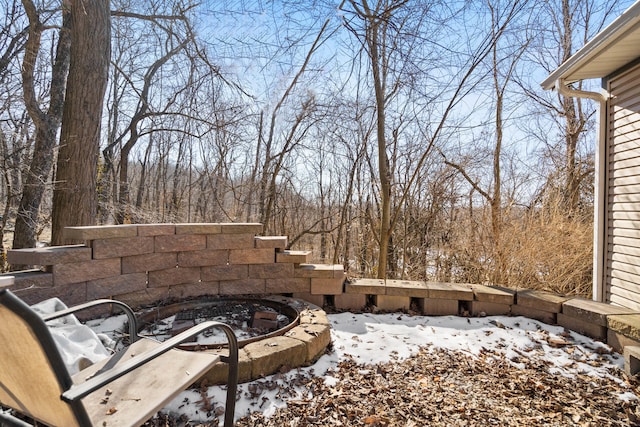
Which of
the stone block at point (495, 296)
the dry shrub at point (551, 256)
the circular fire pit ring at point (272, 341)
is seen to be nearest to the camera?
the circular fire pit ring at point (272, 341)

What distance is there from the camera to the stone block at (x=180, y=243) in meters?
3.25

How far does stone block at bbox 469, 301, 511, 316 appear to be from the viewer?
3.52 meters

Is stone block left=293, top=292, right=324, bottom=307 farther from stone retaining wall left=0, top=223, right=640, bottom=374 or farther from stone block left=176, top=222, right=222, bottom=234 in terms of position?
stone block left=176, top=222, right=222, bottom=234

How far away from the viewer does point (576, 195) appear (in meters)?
6.25

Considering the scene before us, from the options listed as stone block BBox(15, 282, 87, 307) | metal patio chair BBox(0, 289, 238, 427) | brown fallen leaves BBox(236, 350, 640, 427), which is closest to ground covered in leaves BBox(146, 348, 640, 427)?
brown fallen leaves BBox(236, 350, 640, 427)

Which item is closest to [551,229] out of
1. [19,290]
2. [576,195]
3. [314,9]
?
[576,195]

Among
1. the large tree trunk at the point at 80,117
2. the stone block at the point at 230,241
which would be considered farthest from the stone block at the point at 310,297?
the large tree trunk at the point at 80,117

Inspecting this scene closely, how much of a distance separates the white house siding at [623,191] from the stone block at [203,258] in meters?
4.28

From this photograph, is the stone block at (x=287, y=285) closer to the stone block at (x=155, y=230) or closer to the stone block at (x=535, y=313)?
the stone block at (x=155, y=230)

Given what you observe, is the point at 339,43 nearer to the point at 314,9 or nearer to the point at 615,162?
the point at 314,9

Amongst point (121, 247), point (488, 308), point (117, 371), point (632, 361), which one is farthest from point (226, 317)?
point (632, 361)

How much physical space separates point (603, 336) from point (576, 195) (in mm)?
4221

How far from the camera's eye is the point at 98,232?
2.90 meters

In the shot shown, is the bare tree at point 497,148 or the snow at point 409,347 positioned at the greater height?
the bare tree at point 497,148
